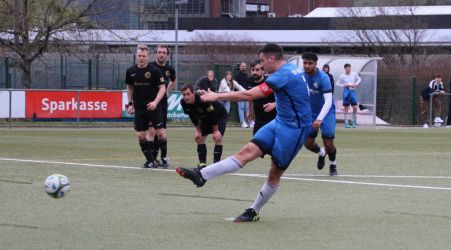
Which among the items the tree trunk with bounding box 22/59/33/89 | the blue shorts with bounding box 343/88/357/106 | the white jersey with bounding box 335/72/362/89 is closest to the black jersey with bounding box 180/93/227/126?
the white jersey with bounding box 335/72/362/89

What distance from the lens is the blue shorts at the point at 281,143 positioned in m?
9.32

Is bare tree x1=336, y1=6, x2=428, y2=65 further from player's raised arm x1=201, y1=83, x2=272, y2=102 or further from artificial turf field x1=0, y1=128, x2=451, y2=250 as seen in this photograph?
player's raised arm x1=201, y1=83, x2=272, y2=102

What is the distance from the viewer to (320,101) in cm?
1388

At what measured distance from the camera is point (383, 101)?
1404 inches

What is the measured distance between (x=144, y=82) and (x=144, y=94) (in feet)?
0.65

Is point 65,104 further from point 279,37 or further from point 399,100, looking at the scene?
point 279,37

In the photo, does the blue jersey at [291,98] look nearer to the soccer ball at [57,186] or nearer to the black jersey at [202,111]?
the soccer ball at [57,186]

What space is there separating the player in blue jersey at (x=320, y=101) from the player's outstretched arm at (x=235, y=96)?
3.91 metres

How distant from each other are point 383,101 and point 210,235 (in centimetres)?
2798

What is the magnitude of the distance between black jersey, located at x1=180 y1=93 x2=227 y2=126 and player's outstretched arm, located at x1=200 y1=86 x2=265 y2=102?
5391 millimetres

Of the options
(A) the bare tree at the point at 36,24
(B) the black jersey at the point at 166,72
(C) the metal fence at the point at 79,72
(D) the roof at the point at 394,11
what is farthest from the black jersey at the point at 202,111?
(D) the roof at the point at 394,11

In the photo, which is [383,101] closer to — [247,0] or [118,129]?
[118,129]

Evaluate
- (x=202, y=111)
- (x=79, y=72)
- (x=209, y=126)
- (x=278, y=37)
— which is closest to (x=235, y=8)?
(x=278, y=37)

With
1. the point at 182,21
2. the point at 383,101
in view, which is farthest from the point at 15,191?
the point at 182,21
